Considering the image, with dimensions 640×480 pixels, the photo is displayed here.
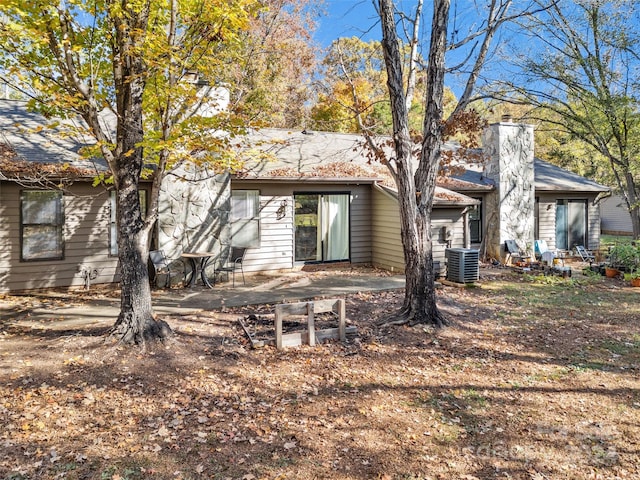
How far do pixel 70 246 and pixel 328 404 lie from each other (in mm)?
7475

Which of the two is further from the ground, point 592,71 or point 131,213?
point 592,71

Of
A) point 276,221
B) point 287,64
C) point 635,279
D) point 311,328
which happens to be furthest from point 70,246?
point 287,64

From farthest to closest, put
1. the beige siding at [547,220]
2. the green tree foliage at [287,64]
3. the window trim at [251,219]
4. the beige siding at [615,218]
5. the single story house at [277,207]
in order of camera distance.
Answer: the beige siding at [615,218]
the green tree foliage at [287,64]
the beige siding at [547,220]
the window trim at [251,219]
the single story house at [277,207]

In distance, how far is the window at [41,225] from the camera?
9.31m

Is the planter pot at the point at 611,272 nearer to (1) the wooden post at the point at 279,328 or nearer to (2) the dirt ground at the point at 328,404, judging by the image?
(2) the dirt ground at the point at 328,404

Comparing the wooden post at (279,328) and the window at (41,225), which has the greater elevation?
the window at (41,225)

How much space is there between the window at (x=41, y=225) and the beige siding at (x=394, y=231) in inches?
299

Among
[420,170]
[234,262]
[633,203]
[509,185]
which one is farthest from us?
[509,185]

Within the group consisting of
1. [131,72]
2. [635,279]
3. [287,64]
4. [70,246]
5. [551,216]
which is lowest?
[635,279]

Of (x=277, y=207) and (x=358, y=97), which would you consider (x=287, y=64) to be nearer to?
(x=358, y=97)

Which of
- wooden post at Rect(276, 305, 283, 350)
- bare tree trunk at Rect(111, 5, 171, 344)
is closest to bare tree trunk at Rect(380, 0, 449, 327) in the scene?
wooden post at Rect(276, 305, 283, 350)

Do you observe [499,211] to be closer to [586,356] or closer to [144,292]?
[586,356]

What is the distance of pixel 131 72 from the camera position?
5.97 meters

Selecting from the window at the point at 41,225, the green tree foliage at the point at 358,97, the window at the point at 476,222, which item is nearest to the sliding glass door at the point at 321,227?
the window at the point at 476,222
